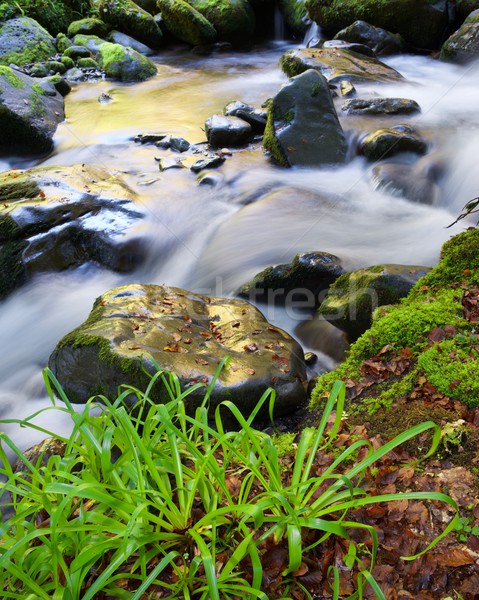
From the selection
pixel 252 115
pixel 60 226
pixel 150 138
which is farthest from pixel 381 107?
pixel 60 226

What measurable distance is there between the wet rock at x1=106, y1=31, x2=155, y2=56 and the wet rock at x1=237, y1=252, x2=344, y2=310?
11.9m

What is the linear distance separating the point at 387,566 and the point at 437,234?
4.95 meters

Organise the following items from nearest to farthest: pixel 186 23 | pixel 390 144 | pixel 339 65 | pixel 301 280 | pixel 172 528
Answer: pixel 172 528 → pixel 301 280 → pixel 390 144 → pixel 339 65 → pixel 186 23

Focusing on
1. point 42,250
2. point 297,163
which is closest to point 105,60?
point 297,163

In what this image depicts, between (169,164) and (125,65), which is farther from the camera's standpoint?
(125,65)

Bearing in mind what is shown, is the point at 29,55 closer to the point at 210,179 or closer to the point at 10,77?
the point at 10,77

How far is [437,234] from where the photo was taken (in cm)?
607

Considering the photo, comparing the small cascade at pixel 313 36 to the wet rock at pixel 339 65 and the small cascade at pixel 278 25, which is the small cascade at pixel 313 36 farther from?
the wet rock at pixel 339 65

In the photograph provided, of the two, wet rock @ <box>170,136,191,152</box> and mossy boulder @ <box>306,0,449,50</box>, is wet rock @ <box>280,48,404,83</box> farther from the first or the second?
wet rock @ <box>170,136,191,152</box>

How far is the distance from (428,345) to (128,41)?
1453cm

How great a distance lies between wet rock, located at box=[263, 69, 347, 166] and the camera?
7.64m

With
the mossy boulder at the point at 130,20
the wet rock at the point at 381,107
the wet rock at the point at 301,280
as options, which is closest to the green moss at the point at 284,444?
the wet rock at the point at 301,280

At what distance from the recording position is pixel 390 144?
738 cm

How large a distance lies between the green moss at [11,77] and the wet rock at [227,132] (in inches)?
150
